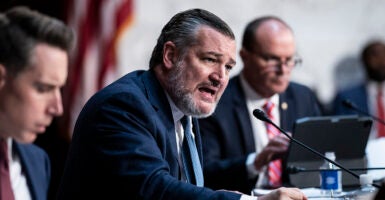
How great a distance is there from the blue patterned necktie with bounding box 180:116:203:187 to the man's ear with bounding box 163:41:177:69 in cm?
26

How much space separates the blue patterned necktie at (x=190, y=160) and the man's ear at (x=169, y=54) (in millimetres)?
259

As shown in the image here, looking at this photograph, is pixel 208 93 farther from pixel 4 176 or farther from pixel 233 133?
pixel 233 133

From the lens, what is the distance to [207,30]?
300 centimetres

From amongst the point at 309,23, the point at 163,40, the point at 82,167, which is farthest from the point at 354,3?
the point at 82,167

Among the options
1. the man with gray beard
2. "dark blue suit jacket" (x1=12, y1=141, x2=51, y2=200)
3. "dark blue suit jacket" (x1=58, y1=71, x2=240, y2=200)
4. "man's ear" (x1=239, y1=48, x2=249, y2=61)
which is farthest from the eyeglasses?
"dark blue suit jacket" (x1=12, y1=141, x2=51, y2=200)

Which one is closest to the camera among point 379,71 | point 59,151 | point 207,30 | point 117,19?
point 207,30

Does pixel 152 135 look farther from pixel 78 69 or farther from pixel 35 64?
pixel 78 69

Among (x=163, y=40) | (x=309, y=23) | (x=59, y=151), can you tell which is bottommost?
(x=59, y=151)

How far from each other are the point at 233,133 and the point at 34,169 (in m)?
1.70

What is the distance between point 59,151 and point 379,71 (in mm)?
2720

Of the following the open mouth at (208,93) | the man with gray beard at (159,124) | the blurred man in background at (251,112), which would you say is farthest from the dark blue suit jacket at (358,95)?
the open mouth at (208,93)

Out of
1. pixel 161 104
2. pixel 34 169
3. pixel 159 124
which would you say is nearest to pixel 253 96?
pixel 161 104

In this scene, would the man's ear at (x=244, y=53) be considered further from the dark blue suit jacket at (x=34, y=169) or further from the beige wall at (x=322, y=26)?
the dark blue suit jacket at (x=34, y=169)

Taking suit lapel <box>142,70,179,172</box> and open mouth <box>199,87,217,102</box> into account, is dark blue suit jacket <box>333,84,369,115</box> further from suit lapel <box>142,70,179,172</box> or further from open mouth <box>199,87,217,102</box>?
suit lapel <box>142,70,179,172</box>
